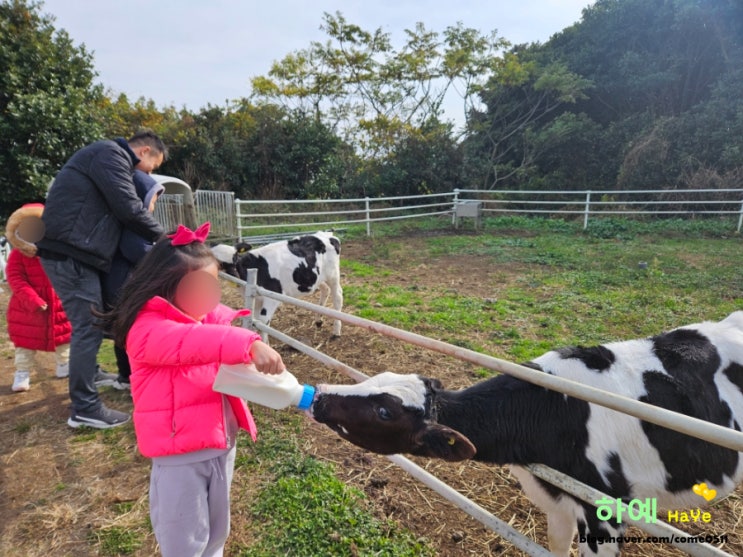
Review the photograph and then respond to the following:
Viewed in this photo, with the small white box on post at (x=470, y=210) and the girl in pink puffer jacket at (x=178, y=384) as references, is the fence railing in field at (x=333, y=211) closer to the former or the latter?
the small white box on post at (x=470, y=210)

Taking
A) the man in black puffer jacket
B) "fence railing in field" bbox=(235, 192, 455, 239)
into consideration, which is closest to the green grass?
the man in black puffer jacket

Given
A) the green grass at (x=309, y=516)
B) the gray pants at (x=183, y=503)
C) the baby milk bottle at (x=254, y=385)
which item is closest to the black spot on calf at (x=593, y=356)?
the green grass at (x=309, y=516)

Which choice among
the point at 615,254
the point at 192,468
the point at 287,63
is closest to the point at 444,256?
the point at 615,254

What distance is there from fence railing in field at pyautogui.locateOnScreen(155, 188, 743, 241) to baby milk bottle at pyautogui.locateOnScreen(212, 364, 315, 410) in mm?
8646

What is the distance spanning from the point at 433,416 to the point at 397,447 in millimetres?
190

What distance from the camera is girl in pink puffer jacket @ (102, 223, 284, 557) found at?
4.87 feet

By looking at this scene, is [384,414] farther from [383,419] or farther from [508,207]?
[508,207]

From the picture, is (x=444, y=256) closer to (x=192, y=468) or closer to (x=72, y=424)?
(x=72, y=424)

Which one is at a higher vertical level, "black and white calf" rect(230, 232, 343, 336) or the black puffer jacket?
the black puffer jacket

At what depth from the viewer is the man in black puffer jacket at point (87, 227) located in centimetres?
284

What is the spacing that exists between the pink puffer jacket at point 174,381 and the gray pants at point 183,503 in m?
0.09

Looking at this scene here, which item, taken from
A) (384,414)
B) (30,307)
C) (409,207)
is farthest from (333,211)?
(384,414)

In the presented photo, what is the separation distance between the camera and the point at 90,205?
2.90 m

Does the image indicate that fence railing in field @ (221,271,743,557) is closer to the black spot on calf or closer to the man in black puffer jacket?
the black spot on calf
